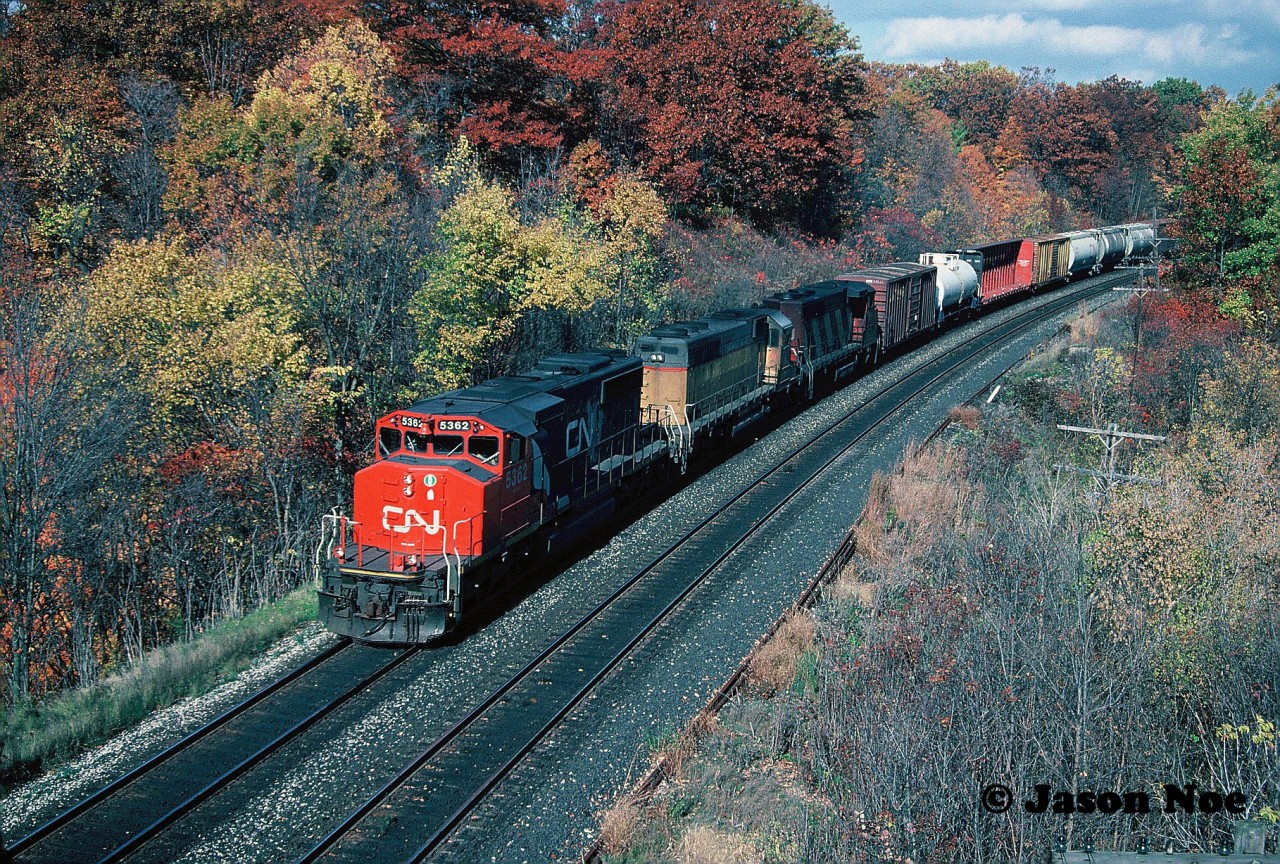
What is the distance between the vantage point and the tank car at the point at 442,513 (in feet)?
46.3

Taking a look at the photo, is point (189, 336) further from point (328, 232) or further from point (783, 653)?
point (783, 653)

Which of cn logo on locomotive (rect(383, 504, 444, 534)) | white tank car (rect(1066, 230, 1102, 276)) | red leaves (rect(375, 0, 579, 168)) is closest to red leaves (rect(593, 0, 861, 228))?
red leaves (rect(375, 0, 579, 168))

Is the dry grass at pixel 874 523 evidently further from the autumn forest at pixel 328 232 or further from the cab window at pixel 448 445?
the autumn forest at pixel 328 232

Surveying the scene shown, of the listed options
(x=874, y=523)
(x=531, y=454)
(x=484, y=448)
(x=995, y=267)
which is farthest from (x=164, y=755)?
(x=995, y=267)

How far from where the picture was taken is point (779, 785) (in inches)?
456

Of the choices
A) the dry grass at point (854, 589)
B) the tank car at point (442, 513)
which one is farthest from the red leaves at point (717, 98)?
the tank car at point (442, 513)

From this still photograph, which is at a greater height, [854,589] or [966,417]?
[966,417]

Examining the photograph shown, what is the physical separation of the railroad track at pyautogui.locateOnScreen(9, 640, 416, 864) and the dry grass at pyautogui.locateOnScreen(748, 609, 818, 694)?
4966 mm

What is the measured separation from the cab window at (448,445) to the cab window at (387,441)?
2.35ft

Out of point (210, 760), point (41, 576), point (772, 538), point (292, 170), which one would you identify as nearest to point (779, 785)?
point (210, 760)

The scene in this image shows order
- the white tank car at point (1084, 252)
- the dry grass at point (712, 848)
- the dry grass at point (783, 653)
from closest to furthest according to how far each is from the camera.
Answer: the dry grass at point (712, 848)
the dry grass at point (783, 653)
the white tank car at point (1084, 252)

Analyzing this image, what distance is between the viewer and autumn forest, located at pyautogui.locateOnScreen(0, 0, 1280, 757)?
61.6ft

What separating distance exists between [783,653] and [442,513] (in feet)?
17.1

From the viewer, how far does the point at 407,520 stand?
14.6 m
